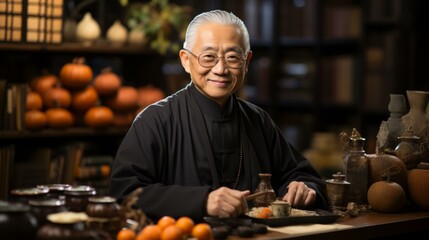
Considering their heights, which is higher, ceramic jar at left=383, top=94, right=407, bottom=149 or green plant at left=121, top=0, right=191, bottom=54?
green plant at left=121, top=0, right=191, bottom=54

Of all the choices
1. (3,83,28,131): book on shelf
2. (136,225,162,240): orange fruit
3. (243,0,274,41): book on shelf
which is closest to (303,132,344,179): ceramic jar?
(243,0,274,41): book on shelf

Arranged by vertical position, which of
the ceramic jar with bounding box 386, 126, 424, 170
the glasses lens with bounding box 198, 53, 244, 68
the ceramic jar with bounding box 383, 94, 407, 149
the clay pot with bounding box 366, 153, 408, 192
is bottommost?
the clay pot with bounding box 366, 153, 408, 192

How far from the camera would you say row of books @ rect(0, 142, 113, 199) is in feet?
17.0

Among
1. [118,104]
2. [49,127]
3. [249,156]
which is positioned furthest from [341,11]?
[249,156]

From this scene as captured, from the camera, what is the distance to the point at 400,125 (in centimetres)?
356

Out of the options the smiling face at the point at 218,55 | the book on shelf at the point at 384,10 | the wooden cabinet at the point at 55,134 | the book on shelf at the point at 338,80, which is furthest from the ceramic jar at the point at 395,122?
the book on shelf at the point at 338,80

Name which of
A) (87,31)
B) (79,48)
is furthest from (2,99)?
(87,31)

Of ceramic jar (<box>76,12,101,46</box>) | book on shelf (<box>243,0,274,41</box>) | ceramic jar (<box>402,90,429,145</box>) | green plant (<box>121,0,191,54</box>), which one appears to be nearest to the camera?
ceramic jar (<box>402,90,429,145</box>)

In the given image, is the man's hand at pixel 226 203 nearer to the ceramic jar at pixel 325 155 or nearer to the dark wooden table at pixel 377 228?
the dark wooden table at pixel 377 228

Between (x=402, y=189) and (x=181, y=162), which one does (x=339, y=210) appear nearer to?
(x=402, y=189)

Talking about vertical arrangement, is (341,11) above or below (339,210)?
above

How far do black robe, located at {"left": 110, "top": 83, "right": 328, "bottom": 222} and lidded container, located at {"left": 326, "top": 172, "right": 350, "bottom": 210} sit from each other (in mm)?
43

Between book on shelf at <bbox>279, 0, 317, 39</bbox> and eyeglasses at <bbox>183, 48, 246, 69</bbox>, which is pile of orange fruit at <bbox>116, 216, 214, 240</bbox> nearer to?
eyeglasses at <bbox>183, 48, 246, 69</bbox>

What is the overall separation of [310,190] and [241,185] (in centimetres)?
27
